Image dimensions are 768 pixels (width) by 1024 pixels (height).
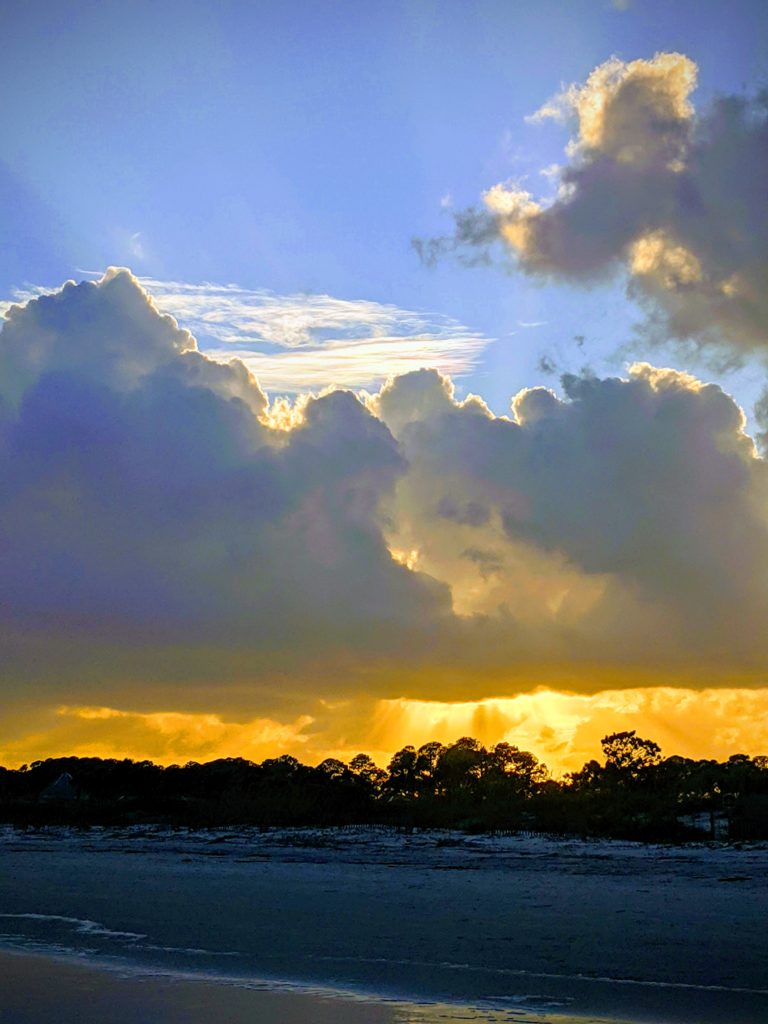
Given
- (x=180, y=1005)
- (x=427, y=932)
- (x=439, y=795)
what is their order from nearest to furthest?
(x=180, y=1005) → (x=427, y=932) → (x=439, y=795)

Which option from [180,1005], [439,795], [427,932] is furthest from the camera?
[439,795]

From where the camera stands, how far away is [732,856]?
30.8m

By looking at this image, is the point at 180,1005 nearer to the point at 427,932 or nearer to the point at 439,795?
the point at 427,932

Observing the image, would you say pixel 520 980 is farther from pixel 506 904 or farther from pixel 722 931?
pixel 506 904

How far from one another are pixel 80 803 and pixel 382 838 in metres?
34.7

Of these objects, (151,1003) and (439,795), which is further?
(439,795)

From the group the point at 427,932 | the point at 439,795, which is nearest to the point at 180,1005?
the point at 427,932

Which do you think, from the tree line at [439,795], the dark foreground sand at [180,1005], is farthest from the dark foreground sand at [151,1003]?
the tree line at [439,795]

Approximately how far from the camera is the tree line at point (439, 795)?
4409 cm

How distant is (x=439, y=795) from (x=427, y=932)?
46996 millimetres

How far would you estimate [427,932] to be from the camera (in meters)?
17.0

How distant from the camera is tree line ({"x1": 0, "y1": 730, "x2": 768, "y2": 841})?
145ft

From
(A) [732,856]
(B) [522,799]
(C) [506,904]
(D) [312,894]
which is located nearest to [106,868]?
(D) [312,894]

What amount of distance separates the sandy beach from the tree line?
10.6 metres
